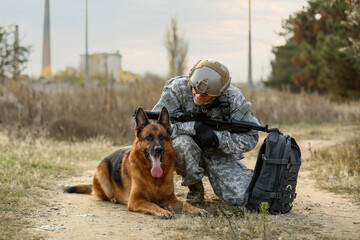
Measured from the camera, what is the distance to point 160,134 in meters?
5.29

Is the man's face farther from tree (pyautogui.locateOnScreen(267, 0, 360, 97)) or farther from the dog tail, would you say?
tree (pyautogui.locateOnScreen(267, 0, 360, 97))

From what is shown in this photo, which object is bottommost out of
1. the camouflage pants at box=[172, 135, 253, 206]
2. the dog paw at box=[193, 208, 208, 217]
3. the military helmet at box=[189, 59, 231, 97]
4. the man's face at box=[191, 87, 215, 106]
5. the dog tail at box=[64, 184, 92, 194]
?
the dog tail at box=[64, 184, 92, 194]

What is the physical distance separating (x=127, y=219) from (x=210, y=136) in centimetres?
125

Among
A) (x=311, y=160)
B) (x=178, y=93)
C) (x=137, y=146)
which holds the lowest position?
(x=311, y=160)

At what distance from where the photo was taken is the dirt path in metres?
4.50

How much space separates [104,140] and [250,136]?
6.89 m

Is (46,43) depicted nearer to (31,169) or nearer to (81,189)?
(31,169)

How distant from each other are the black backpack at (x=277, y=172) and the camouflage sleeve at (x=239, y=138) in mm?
388

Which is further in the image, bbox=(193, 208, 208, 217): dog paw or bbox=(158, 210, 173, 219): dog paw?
bbox=(193, 208, 208, 217): dog paw

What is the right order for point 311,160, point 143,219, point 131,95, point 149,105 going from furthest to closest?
point 131,95 < point 149,105 < point 311,160 < point 143,219

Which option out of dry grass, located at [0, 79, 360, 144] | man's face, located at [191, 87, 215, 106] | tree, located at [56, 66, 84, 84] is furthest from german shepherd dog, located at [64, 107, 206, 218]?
tree, located at [56, 66, 84, 84]

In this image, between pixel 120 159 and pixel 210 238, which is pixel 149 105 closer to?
pixel 120 159

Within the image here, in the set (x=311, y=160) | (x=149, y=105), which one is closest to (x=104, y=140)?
Result: (x=149, y=105)

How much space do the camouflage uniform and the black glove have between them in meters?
0.05
